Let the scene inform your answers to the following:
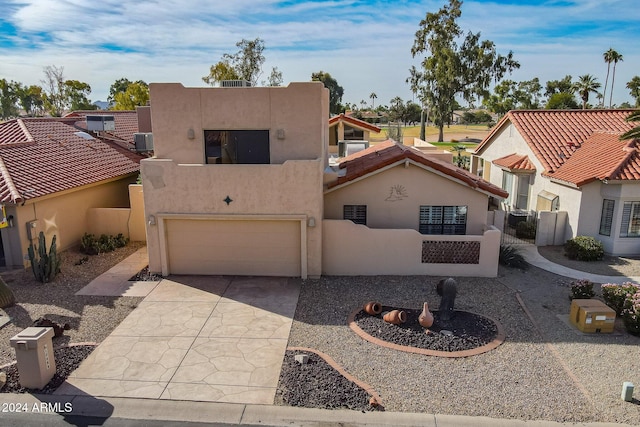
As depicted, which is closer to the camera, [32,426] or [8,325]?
[32,426]

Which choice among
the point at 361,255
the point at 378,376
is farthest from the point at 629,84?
the point at 378,376

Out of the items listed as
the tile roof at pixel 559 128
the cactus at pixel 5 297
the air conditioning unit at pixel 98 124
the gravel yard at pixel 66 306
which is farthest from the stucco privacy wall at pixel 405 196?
the air conditioning unit at pixel 98 124

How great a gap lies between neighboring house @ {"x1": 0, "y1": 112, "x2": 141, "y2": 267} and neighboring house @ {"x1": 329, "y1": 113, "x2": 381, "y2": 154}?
1388cm

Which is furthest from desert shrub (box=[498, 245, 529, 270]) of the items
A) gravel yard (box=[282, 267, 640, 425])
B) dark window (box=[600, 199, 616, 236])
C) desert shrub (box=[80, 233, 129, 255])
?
desert shrub (box=[80, 233, 129, 255])

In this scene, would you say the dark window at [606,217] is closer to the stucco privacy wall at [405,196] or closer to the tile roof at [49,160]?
the stucco privacy wall at [405,196]

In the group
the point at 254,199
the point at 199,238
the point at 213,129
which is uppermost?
the point at 213,129

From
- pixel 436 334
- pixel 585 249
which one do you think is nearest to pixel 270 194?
pixel 436 334

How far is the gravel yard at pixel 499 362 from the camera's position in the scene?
29.7ft

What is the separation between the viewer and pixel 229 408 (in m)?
9.05

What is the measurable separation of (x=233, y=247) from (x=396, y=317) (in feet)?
20.8

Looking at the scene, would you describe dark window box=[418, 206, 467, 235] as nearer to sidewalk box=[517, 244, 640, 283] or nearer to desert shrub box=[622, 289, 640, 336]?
sidewalk box=[517, 244, 640, 283]

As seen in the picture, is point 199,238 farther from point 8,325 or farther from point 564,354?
point 564,354

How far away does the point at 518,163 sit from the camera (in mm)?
23203

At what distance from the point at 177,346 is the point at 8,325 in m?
4.73
